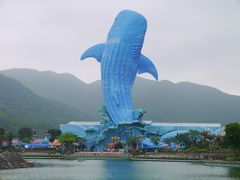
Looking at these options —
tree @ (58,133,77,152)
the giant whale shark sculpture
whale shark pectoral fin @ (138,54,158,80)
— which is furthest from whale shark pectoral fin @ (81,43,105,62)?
tree @ (58,133,77,152)

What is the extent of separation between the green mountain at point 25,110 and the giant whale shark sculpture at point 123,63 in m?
38.5

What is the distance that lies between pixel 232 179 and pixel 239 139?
62.5 ft

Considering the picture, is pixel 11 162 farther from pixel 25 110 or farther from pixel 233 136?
pixel 25 110

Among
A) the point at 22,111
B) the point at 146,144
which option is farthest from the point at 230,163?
the point at 22,111

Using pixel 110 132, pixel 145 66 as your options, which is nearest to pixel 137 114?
pixel 110 132

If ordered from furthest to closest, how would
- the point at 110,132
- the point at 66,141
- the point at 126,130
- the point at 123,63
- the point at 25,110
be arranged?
1. the point at 25,110
2. the point at 110,132
3. the point at 126,130
4. the point at 123,63
5. the point at 66,141

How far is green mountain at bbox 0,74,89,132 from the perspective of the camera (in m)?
115

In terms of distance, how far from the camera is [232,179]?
2717 centimetres

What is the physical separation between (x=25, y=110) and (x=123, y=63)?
205ft

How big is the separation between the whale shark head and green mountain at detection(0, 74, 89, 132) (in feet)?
139

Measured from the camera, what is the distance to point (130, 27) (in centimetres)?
7300

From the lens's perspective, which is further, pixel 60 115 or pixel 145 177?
pixel 60 115

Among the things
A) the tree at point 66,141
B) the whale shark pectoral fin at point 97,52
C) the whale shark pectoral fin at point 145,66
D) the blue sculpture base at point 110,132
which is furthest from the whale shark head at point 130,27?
the tree at point 66,141

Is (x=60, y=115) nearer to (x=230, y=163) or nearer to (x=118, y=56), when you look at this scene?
(x=118, y=56)
